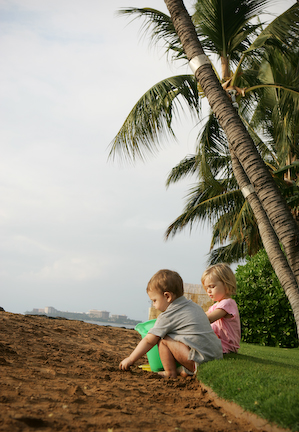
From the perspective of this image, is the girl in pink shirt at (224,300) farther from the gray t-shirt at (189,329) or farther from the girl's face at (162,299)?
the girl's face at (162,299)

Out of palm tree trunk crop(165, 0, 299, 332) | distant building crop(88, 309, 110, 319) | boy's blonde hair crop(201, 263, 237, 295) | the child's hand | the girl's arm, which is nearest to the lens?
the child's hand

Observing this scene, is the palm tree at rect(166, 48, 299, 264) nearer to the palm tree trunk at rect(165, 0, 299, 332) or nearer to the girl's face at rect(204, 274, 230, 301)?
the palm tree trunk at rect(165, 0, 299, 332)

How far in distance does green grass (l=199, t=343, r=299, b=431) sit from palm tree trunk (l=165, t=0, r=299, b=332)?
7.03 ft

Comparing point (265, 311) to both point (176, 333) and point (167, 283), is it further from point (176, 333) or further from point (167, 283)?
point (167, 283)

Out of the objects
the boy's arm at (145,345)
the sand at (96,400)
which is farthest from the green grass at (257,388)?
the boy's arm at (145,345)

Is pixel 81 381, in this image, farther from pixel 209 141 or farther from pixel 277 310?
pixel 209 141

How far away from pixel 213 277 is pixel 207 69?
11.6ft

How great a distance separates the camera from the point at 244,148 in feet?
17.3

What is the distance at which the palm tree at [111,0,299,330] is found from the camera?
5016mm

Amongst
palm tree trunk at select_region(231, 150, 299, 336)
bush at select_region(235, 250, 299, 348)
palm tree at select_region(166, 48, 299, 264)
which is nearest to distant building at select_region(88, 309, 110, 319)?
palm tree at select_region(166, 48, 299, 264)

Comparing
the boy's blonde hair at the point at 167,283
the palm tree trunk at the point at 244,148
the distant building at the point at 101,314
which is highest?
the palm tree trunk at the point at 244,148

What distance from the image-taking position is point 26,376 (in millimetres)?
2848

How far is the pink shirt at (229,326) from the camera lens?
390cm

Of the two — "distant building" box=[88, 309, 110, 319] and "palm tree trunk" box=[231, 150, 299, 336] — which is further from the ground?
"palm tree trunk" box=[231, 150, 299, 336]
